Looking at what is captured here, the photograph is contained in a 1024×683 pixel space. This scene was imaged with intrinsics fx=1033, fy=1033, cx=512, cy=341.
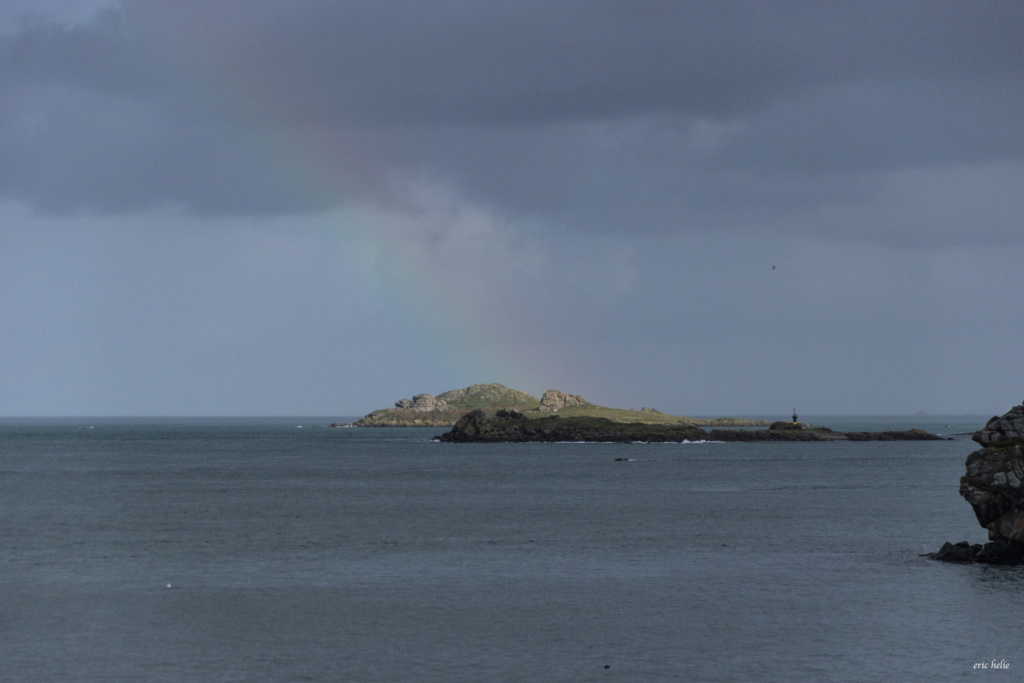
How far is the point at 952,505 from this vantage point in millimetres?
96750

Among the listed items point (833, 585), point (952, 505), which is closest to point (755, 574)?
point (833, 585)

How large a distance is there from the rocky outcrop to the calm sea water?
91.5 inches

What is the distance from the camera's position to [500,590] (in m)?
52.8

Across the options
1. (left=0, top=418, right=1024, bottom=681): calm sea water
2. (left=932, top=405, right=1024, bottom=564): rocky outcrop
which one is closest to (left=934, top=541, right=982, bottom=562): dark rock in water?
(left=932, top=405, right=1024, bottom=564): rocky outcrop

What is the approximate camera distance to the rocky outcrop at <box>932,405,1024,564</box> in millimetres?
55562

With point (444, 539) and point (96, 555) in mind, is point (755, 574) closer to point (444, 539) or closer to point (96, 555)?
point (444, 539)

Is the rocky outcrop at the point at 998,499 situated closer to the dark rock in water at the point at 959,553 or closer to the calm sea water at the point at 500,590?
the dark rock in water at the point at 959,553

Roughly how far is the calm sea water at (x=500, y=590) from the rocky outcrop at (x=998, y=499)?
233 cm

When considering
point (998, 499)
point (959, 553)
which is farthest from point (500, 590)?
point (998, 499)

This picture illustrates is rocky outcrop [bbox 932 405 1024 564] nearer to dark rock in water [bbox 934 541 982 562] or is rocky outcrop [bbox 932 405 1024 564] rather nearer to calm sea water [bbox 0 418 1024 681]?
dark rock in water [bbox 934 541 982 562]

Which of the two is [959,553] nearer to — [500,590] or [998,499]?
[998,499]

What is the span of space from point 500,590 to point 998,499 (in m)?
27.4

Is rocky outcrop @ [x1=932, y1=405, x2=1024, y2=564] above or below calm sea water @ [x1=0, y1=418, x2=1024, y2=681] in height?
above

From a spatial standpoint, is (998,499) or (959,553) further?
(959,553)
